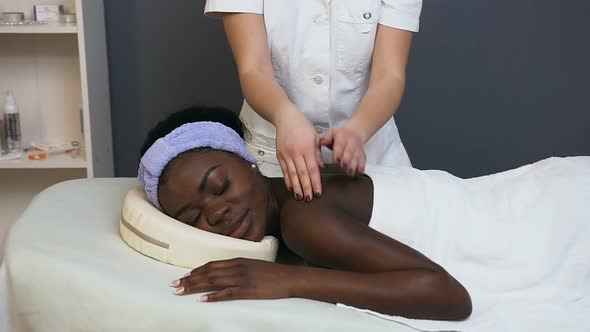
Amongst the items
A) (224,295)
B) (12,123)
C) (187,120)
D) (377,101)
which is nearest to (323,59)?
(377,101)

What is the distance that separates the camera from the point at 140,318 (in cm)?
96

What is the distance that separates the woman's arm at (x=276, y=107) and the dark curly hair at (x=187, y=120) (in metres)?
0.13

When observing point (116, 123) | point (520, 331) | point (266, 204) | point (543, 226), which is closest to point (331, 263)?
point (266, 204)

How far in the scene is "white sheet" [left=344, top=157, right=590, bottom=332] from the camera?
1130mm

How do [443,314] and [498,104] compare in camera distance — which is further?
[498,104]

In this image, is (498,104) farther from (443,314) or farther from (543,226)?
(443,314)

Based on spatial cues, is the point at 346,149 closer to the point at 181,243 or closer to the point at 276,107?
the point at 276,107

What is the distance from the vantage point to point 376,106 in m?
1.32

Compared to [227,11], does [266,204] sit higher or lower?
lower

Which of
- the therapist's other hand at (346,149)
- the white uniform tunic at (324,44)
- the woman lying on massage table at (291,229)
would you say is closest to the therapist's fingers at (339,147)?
the therapist's other hand at (346,149)

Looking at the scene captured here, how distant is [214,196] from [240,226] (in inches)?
3.0

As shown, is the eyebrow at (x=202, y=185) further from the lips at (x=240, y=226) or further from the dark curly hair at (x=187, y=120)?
the dark curly hair at (x=187, y=120)

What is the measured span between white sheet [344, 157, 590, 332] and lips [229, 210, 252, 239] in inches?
9.8

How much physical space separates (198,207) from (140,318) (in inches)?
10.7
